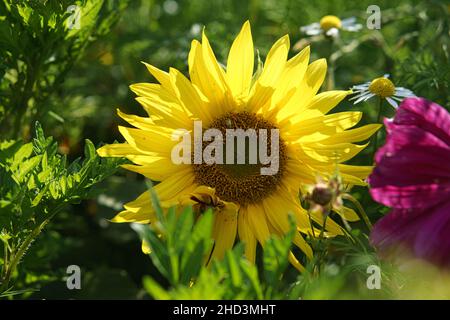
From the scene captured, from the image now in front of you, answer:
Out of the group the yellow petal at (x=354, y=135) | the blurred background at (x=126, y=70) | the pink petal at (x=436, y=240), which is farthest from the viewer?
the blurred background at (x=126, y=70)

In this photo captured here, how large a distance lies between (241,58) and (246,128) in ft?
0.33

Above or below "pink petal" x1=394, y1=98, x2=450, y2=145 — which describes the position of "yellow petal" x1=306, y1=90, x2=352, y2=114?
above

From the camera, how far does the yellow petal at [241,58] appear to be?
0.92 meters

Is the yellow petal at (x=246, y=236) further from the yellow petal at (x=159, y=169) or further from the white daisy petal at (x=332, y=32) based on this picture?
the white daisy petal at (x=332, y=32)

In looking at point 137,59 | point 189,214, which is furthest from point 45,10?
point 137,59

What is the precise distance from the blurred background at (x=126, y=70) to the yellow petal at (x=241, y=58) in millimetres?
221

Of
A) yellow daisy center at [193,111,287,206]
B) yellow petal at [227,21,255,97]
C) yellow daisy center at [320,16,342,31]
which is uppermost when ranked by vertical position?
yellow daisy center at [320,16,342,31]

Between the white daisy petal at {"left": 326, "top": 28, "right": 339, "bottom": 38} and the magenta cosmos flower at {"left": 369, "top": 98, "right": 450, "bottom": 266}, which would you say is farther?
the white daisy petal at {"left": 326, "top": 28, "right": 339, "bottom": 38}

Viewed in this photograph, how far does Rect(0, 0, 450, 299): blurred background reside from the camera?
3.71 feet

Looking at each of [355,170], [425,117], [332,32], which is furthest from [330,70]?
[425,117]

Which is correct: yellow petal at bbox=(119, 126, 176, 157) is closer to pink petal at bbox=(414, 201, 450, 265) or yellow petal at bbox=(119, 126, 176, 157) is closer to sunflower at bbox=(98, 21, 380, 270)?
sunflower at bbox=(98, 21, 380, 270)

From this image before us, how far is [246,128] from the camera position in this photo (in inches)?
38.4

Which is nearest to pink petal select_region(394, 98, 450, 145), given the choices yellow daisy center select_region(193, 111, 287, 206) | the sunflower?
the sunflower

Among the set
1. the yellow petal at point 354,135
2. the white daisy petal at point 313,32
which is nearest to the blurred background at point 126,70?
the white daisy petal at point 313,32
